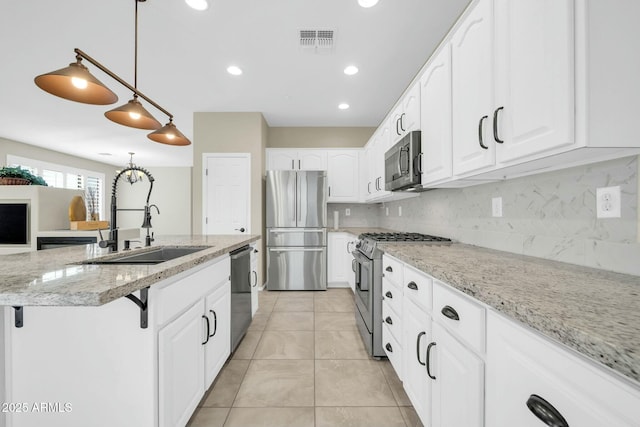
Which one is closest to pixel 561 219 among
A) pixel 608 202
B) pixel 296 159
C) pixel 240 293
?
pixel 608 202

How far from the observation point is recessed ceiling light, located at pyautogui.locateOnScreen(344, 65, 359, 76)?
2801 mm

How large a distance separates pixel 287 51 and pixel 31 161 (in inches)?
267

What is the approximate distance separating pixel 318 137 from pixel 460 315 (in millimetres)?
4060

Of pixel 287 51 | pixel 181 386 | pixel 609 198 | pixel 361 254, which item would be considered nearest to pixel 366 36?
pixel 287 51

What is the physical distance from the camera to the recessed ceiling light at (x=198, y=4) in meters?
1.93

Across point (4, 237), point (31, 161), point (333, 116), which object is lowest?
point (4, 237)

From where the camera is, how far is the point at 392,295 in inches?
69.2

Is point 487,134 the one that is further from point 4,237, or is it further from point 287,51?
point 4,237

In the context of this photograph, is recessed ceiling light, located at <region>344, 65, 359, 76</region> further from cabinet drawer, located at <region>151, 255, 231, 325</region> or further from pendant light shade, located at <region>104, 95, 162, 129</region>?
cabinet drawer, located at <region>151, 255, 231, 325</region>

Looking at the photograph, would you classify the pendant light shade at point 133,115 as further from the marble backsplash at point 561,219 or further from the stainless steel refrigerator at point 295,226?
the marble backsplash at point 561,219

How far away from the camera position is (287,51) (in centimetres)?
254

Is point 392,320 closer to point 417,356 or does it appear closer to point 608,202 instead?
point 417,356

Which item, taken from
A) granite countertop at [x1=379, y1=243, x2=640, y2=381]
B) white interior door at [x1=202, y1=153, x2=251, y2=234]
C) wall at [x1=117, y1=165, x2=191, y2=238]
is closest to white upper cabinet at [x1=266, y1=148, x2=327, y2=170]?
white interior door at [x1=202, y1=153, x2=251, y2=234]

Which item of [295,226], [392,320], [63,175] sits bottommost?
[392,320]
